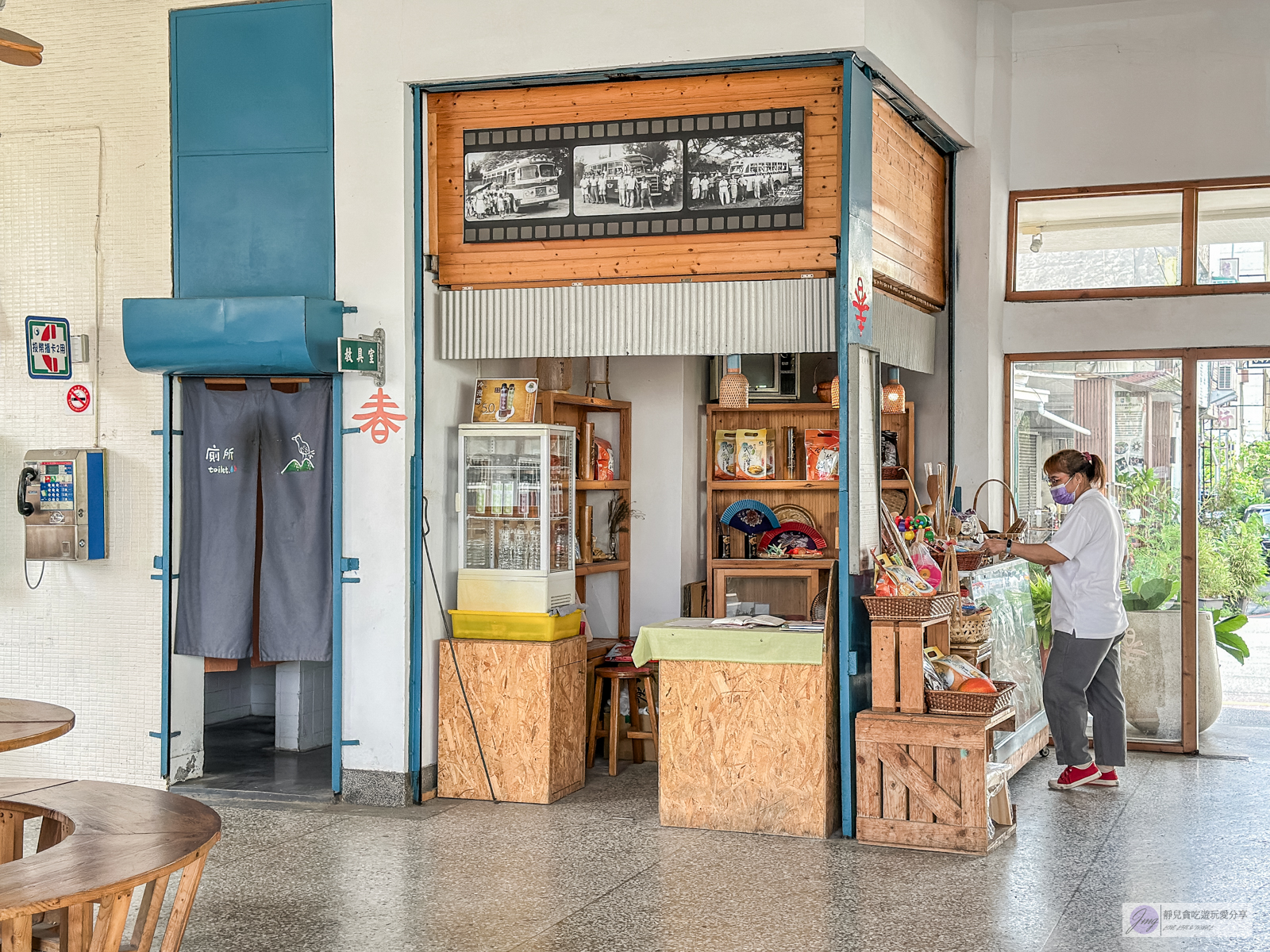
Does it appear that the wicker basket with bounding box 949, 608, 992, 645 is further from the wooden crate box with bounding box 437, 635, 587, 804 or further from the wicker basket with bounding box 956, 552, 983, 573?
the wooden crate box with bounding box 437, 635, 587, 804

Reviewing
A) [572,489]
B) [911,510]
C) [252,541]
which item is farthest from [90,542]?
[911,510]

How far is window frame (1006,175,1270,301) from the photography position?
8.13 metres

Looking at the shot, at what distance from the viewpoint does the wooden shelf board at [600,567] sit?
301 inches

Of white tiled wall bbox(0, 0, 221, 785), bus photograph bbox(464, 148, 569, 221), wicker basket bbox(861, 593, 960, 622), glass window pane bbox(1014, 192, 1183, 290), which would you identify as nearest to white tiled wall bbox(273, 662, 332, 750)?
white tiled wall bbox(0, 0, 221, 785)

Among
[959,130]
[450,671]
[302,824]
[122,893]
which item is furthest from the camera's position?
[959,130]

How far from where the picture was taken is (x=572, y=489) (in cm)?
725

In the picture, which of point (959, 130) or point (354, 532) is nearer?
point (354, 532)

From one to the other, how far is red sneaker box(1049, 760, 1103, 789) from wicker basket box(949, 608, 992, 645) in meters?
1.03

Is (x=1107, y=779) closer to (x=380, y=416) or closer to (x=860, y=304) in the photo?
(x=860, y=304)

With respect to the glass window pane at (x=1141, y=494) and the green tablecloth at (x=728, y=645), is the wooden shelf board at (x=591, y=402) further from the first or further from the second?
the glass window pane at (x=1141, y=494)

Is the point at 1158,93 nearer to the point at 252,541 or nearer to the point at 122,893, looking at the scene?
the point at 252,541

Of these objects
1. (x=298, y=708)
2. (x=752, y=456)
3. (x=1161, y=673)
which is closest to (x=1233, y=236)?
(x=1161, y=673)

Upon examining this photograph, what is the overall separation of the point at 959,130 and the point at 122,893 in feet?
21.7

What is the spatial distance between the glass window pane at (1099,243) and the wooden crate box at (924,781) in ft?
12.1
